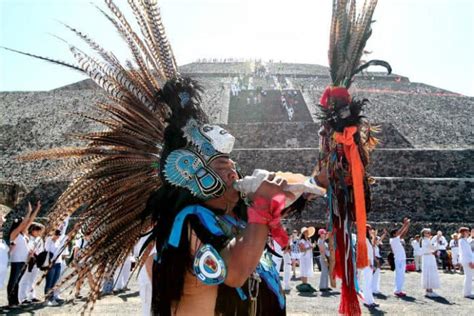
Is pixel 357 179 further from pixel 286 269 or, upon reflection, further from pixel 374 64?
pixel 286 269

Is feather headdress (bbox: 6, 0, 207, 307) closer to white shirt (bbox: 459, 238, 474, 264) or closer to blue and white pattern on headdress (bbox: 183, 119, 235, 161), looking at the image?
blue and white pattern on headdress (bbox: 183, 119, 235, 161)

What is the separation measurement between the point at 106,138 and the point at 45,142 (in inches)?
1342

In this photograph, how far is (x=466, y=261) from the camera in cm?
1189

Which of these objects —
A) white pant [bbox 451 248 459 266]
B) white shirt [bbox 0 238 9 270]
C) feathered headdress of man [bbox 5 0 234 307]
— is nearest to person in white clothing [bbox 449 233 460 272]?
white pant [bbox 451 248 459 266]

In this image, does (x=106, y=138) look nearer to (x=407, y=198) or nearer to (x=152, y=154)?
(x=152, y=154)

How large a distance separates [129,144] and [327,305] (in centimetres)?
784

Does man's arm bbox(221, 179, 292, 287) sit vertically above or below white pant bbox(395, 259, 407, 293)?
below

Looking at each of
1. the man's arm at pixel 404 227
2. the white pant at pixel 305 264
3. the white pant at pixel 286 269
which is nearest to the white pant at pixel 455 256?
the white pant at pixel 305 264

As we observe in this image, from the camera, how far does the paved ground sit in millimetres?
8977

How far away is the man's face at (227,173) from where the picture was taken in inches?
99.3

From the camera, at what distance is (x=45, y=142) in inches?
1382

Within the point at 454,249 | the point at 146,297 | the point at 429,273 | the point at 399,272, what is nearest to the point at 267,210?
the point at 146,297

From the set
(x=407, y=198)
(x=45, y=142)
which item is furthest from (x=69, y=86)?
(x=407, y=198)

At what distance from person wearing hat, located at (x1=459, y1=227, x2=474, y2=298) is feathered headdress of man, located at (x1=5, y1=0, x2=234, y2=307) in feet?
34.0
